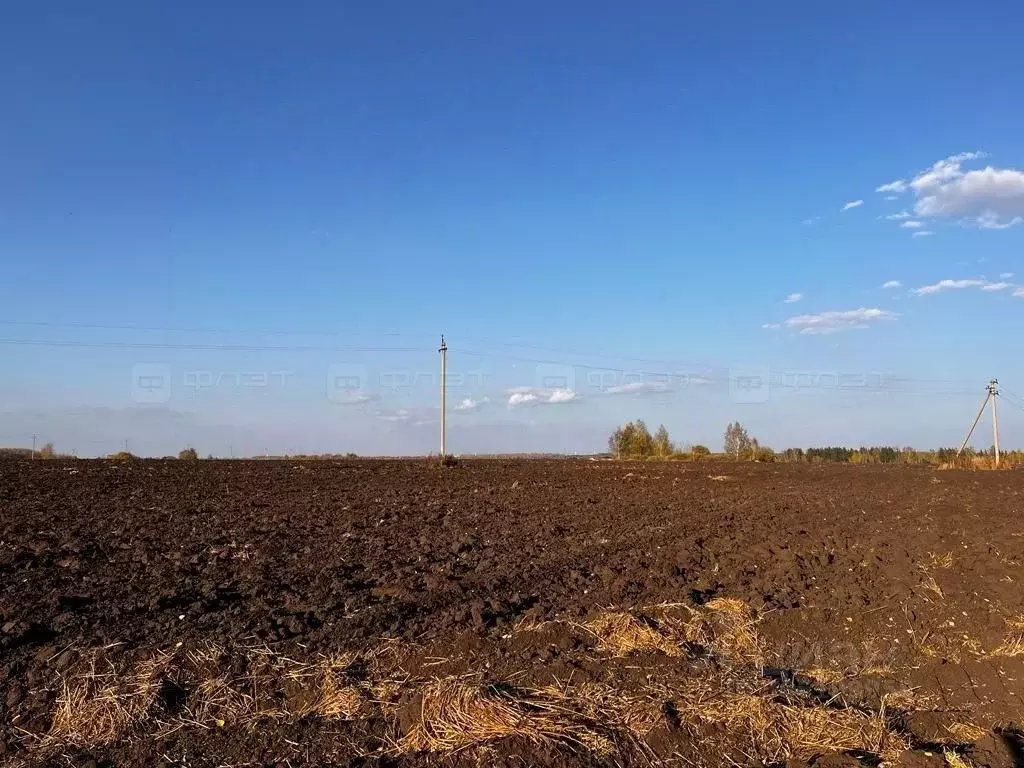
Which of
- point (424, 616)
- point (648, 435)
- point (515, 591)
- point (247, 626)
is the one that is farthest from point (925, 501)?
point (648, 435)

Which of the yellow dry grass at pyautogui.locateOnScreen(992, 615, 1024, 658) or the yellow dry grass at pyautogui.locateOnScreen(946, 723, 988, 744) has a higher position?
the yellow dry grass at pyautogui.locateOnScreen(992, 615, 1024, 658)

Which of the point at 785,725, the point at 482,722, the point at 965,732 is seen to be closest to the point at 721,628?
the point at 785,725

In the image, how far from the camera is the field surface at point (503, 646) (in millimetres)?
4816

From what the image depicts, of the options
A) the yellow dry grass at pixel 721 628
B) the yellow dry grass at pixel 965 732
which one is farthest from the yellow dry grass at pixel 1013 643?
the yellow dry grass at pixel 721 628

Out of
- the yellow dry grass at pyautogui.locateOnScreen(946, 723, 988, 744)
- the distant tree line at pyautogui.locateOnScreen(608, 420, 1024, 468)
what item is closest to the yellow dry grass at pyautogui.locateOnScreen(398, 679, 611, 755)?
the yellow dry grass at pyautogui.locateOnScreen(946, 723, 988, 744)

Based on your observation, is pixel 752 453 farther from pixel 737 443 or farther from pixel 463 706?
pixel 463 706

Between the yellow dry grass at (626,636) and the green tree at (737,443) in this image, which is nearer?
the yellow dry grass at (626,636)

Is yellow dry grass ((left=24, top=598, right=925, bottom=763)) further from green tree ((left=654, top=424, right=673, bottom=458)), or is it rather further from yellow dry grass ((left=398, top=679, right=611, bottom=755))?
green tree ((left=654, top=424, right=673, bottom=458))

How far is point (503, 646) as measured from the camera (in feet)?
20.5

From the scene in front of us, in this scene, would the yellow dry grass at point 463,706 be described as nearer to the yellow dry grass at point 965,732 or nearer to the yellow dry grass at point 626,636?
the yellow dry grass at point 965,732

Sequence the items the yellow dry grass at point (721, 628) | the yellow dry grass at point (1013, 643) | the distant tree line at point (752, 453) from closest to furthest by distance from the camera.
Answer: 1. the yellow dry grass at point (721, 628)
2. the yellow dry grass at point (1013, 643)
3. the distant tree line at point (752, 453)

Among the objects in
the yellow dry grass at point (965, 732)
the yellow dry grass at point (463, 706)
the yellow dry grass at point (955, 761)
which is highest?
the yellow dry grass at point (463, 706)

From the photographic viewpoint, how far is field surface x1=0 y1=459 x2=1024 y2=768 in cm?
482

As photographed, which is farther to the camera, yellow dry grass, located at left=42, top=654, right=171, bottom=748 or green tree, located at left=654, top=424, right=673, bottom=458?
green tree, located at left=654, top=424, right=673, bottom=458
